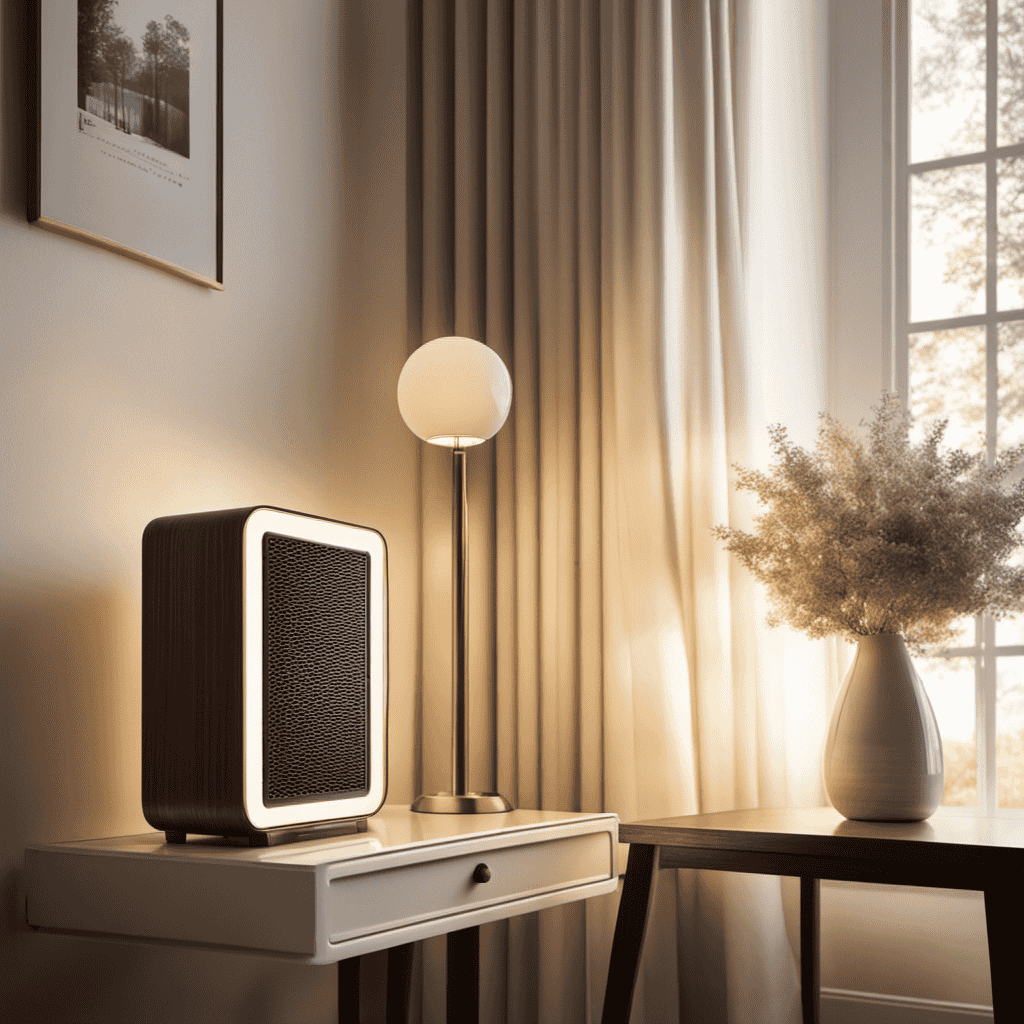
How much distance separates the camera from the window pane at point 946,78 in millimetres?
2273

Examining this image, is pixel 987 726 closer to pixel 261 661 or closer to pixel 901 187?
pixel 901 187

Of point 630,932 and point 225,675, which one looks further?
point 630,932

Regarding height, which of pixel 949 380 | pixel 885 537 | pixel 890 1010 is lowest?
pixel 890 1010

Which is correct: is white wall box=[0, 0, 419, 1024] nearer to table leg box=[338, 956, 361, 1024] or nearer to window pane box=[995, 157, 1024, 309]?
table leg box=[338, 956, 361, 1024]

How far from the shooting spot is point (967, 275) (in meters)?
2.24

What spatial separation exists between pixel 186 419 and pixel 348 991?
38.8 inches

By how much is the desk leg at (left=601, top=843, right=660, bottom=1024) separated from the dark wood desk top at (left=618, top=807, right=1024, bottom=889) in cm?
3

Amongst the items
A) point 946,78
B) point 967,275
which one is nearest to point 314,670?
point 967,275

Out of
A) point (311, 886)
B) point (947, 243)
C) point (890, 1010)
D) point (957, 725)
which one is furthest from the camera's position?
point (947, 243)

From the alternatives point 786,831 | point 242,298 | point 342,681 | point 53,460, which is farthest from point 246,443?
point 786,831

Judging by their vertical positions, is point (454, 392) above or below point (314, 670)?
above

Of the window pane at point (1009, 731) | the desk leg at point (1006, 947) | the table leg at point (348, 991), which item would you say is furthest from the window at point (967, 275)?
the table leg at point (348, 991)

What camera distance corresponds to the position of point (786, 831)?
5.12 ft

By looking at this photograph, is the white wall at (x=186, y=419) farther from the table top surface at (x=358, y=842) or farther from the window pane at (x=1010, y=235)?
the window pane at (x=1010, y=235)
